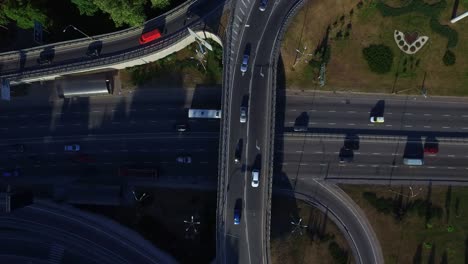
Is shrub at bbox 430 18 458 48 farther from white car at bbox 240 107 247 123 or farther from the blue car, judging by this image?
the blue car

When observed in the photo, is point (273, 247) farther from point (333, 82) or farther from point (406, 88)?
point (406, 88)

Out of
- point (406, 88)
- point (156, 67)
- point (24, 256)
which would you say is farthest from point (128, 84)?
point (406, 88)

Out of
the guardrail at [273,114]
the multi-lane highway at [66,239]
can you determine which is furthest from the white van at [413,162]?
the multi-lane highway at [66,239]

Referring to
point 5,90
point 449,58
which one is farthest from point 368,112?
point 5,90

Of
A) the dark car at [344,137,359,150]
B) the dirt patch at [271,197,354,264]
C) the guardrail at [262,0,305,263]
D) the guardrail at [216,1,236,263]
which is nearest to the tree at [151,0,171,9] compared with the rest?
the guardrail at [216,1,236,263]

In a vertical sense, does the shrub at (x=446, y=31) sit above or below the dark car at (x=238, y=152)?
above

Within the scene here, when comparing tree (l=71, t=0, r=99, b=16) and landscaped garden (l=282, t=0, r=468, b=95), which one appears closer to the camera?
tree (l=71, t=0, r=99, b=16)

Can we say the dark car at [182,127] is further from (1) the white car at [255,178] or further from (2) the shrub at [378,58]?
(2) the shrub at [378,58]

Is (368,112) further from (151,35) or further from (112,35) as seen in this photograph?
(112,35)

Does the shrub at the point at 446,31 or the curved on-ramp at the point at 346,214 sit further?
the shrub at the point at 446,31
